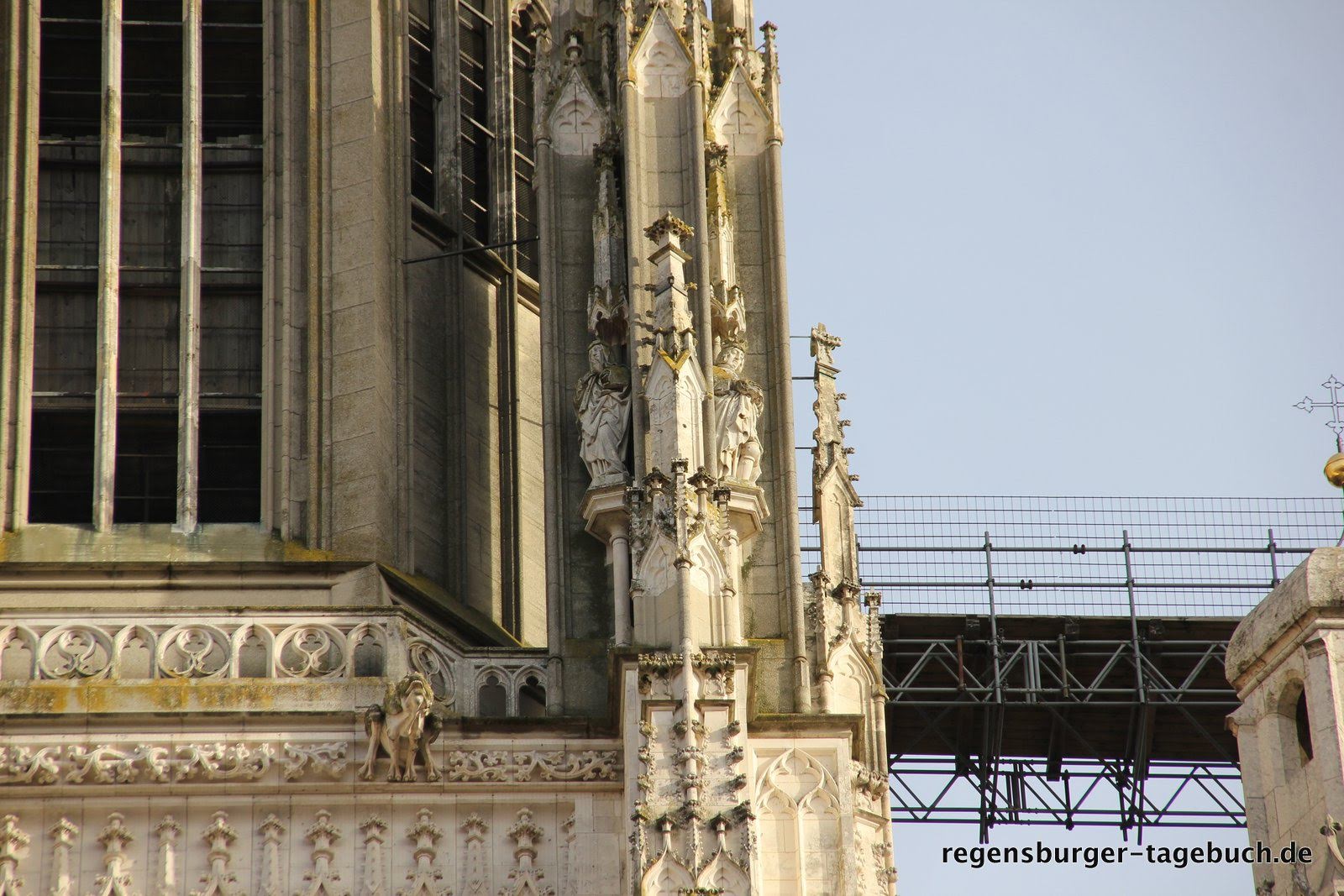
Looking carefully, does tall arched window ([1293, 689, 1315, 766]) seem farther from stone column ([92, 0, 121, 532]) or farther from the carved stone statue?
stone column ([92, 0, 121, 532])

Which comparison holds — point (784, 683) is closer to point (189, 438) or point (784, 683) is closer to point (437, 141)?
point (189, 438)

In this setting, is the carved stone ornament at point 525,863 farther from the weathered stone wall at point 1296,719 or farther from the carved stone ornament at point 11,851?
the weathered stone wall at point 1296,719

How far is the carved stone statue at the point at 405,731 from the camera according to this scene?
30047mm

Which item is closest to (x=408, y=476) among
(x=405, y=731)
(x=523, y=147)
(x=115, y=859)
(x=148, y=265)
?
(x=148, y=265)

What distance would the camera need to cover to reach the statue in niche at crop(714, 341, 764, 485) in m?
31.8

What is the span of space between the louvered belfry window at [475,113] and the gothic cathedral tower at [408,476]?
79 mm

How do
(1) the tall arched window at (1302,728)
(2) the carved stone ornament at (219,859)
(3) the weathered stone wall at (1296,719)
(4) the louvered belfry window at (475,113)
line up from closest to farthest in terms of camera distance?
1. (3) the weathered stone wall at (1296,719)
2. (1) the tall arched window at (1302,728)
3. (2) the carved stone ornament at (219,859)
4. (4) the louvered belfry window at (475,113)

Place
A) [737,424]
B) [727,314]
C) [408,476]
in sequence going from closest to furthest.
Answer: [737,424], [727,314], [408,476]

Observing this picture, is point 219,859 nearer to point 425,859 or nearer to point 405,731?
point 425,859

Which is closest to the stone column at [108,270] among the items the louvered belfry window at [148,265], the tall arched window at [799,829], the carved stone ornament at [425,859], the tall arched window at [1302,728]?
the louvered belfry window at [148,265]

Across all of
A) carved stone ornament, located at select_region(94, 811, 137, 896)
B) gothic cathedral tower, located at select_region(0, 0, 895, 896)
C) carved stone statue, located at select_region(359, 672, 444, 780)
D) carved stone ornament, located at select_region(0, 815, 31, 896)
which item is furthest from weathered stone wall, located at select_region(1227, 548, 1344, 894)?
carved stone ornament, located at select_region(0, 815, 31, 896)

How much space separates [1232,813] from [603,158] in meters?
15.6

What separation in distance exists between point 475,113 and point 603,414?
7.51m

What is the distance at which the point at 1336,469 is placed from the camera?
85.0 ft
